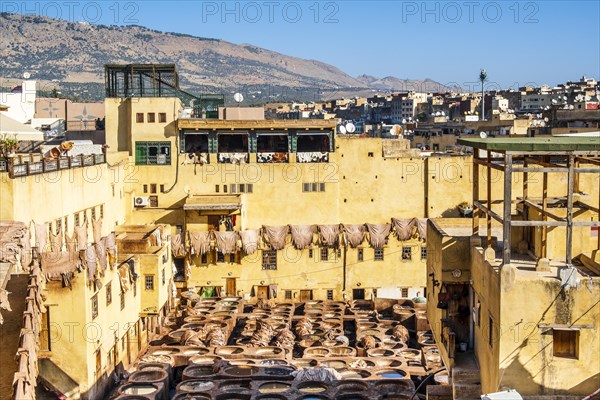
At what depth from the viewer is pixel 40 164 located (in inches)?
1031

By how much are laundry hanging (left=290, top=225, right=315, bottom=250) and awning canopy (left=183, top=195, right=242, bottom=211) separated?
310 cm

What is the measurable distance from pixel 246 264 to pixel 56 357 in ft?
60.2

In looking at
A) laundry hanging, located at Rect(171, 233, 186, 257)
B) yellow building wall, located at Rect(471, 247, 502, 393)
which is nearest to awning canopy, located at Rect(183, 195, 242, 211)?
laundry hanging, located at Rect(171, 233, 186, 257)

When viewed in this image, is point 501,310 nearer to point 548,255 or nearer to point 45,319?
point 548,255

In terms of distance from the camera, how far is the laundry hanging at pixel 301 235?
40156 millimetres

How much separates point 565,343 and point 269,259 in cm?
2763

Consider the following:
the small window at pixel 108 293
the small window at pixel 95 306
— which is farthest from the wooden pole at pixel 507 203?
the small window at pixel 108 293

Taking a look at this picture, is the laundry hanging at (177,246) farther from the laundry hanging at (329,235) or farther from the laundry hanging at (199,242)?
the laundry hanging at (329,235)

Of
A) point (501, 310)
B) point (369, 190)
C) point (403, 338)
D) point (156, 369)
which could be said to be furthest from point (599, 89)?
point (501, 310)

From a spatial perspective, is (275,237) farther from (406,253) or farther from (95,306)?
(95,306)

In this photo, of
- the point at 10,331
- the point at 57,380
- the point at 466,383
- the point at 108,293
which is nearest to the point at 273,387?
the point at 108,293

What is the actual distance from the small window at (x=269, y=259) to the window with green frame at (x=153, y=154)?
704 cm

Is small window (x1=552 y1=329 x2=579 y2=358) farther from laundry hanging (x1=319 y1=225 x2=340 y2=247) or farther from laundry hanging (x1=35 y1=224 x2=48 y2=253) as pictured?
laundry hanging (x1=319 y1=225 x2=340 y2=247)

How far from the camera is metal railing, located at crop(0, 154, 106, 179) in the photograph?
23.5 meters
